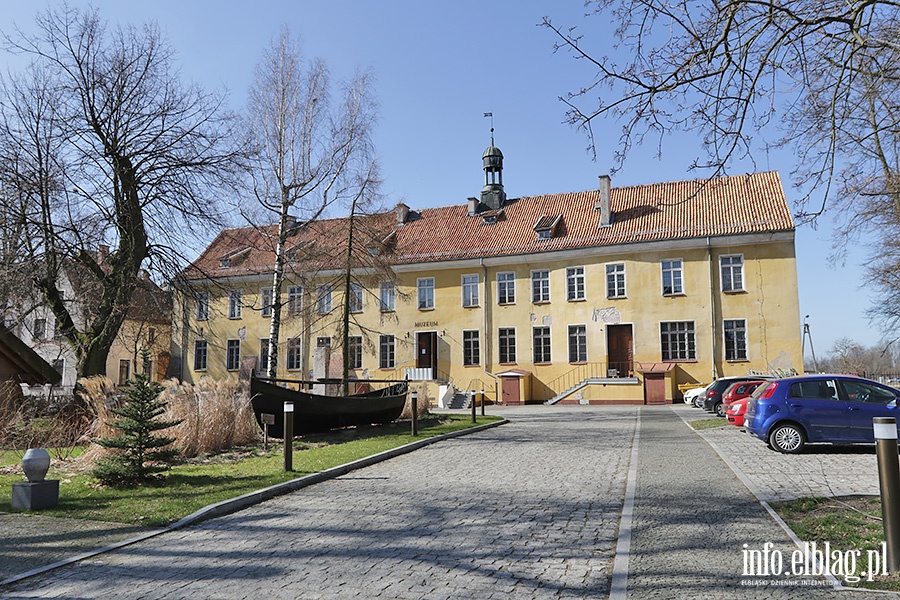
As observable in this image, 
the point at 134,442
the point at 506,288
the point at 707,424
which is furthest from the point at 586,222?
the point at 134,442

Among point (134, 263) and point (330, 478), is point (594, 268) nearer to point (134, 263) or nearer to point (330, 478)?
point (134, 263)

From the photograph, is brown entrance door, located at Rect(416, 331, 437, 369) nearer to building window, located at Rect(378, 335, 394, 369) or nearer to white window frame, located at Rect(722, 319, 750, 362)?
building window, located at Rect(378, 335, 394, 369)

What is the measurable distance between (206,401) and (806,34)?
39.8ft

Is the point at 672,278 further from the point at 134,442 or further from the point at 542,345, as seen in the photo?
the point at 134,442

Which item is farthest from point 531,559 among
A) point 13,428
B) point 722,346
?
point 722,346

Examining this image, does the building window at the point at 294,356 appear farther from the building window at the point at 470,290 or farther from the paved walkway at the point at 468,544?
the paved walkway at the point at 468,544

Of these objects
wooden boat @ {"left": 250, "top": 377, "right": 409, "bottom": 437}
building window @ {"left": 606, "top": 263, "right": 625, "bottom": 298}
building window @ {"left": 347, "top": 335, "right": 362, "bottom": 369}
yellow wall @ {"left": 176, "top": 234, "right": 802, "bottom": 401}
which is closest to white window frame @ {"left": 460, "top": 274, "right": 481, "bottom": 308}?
yellow wall @ {"left": 176, "top": 234, "right": 802, "bottom": 401}

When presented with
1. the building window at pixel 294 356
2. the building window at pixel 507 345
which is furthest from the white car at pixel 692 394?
the building window at pixel 294 356

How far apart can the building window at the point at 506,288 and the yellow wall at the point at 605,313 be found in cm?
25

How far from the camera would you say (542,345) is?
38.0 metres

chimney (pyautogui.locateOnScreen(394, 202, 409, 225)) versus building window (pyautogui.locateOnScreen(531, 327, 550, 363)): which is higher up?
chimney (pyautogui.locateOnScreen(394, 202, 409, 225))

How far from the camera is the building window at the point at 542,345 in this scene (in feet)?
124

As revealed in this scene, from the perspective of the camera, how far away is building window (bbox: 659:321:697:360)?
115 feet

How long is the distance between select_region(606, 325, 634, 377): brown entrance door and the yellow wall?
1.13 feet
